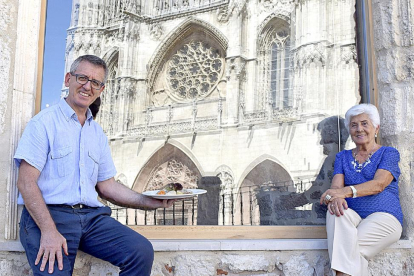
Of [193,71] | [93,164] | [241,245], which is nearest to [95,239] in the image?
[93,164]

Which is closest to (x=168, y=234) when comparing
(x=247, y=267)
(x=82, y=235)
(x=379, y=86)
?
(x=247, y=267)

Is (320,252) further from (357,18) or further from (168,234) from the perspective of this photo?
(357,18)

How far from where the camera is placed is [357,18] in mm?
3873

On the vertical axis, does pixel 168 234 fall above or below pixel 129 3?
below

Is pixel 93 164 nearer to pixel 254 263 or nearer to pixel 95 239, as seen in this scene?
pixel 95 239

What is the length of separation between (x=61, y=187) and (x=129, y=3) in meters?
2.27

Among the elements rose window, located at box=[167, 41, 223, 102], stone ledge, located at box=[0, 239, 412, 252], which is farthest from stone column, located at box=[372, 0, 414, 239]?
rose window, located at box=[167, 41, 223, 102]

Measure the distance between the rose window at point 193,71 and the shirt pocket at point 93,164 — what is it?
1695 mm

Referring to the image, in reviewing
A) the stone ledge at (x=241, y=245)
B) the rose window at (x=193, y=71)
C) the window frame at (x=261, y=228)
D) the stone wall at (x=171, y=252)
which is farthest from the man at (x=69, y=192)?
the rose window at (x=193, y=71)

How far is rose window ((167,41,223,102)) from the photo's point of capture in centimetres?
429

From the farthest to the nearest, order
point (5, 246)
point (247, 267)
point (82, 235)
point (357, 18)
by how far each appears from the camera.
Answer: point (357, 18)
point (247, 267)
point (5, 246)
point (82, 235)

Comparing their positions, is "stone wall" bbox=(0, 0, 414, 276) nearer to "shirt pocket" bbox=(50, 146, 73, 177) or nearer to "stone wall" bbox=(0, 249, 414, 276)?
"stone wall" bbox=(0, 249, 414, 276)

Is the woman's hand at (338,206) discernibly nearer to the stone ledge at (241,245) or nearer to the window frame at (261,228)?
the stone ledge at (241,245)

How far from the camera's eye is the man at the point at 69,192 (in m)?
2.25
